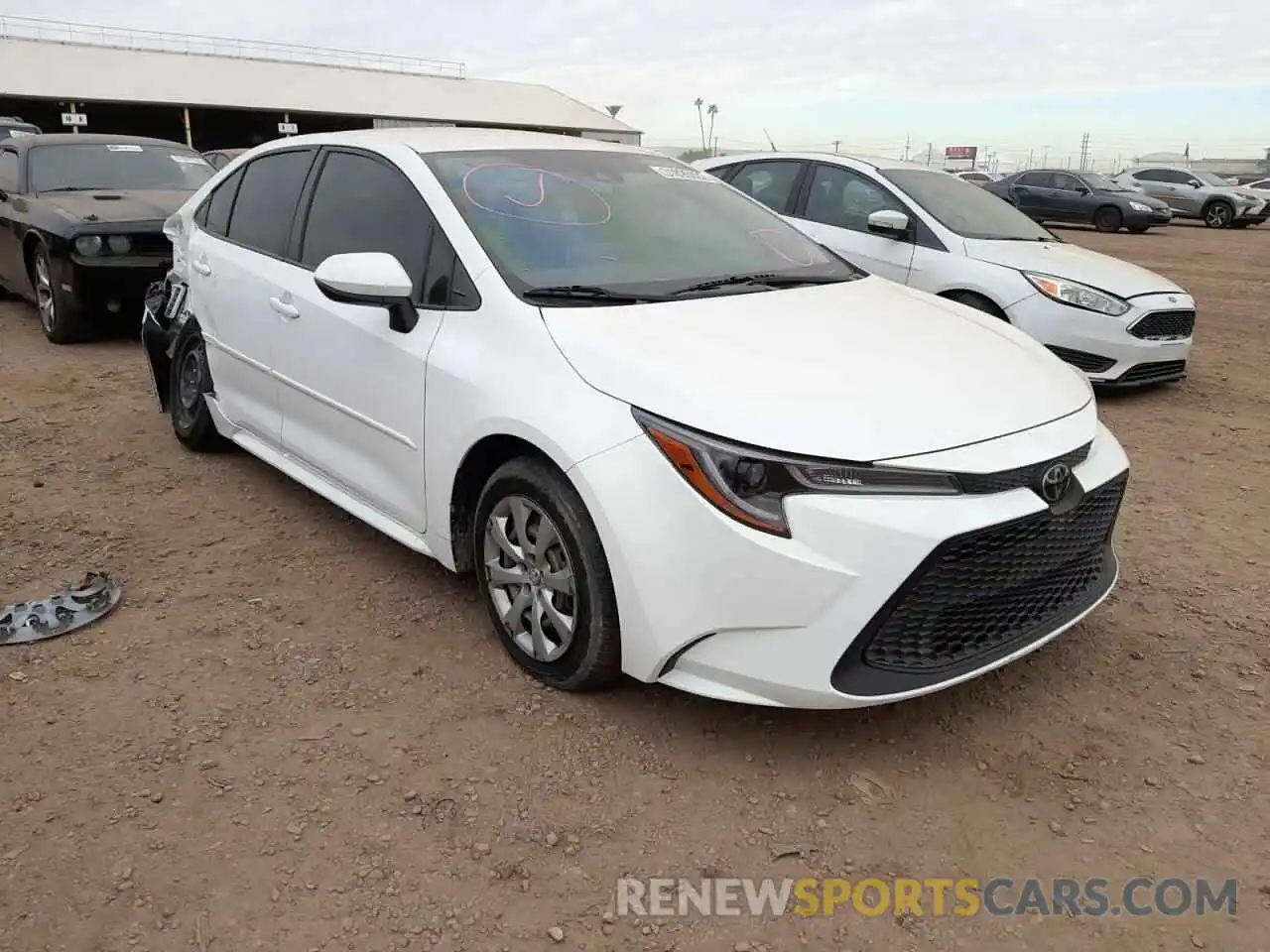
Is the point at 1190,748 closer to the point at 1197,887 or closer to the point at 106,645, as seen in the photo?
the point at 1197,887

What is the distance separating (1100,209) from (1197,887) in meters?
22.8

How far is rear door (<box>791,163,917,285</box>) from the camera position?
7.03 meters

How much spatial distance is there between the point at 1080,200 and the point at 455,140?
2212 cm

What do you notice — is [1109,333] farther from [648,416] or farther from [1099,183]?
[1099,183]

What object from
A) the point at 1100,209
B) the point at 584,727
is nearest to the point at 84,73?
the point at 1100,209

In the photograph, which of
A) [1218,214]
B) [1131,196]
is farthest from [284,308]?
[1218,214]

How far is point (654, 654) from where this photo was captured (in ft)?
8.73

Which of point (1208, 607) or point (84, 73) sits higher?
point (84, 73)

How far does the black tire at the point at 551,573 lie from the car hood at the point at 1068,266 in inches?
190

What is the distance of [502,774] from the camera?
2711 mm

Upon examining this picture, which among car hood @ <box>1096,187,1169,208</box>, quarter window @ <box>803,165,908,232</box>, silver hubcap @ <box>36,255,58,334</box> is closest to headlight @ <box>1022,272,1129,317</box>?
quarter window @ <box>803,165,908,232</box>

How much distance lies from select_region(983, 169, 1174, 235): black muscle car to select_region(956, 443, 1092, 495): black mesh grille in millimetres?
21759

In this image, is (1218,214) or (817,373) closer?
(817,373)

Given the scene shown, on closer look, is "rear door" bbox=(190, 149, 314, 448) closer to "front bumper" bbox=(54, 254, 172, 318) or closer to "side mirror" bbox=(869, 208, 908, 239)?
"front bumper" bbox=(54, 254, 172, 318)
